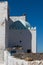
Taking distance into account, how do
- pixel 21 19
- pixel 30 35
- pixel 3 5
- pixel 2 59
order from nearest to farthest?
pixel 2 59
pixel 3 5
pixel 30 35
pixel 21 19

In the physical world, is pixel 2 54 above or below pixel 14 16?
below

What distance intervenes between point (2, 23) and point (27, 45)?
7047 millimetres

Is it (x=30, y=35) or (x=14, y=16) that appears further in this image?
(x=14, y=16)

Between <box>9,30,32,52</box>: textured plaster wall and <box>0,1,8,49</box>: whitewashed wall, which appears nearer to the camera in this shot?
<box>0,1,8,49</box>: whitewashed wall

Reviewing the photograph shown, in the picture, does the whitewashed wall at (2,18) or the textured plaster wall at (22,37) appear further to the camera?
the textured plaster wall at (22,37)

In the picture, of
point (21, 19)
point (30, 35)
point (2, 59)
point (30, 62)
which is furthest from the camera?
point (21, 19)

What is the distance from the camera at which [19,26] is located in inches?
1300

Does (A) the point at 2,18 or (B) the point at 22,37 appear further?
(B) the point at 22,37

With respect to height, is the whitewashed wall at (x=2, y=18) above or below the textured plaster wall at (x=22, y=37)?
above

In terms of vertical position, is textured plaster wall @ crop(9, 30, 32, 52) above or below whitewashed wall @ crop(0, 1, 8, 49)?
below

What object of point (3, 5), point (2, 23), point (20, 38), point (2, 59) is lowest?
point (2, 59)

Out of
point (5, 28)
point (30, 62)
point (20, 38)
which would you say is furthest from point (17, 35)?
point (30, 62)

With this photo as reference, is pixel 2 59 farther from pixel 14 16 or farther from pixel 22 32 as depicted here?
pixel 14 16

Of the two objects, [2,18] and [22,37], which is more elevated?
[2,18]
